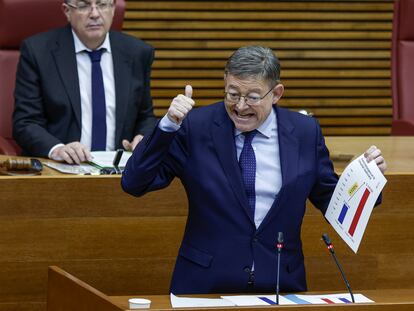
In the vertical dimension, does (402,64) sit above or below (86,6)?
below

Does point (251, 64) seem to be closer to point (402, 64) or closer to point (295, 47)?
point (402, 64)

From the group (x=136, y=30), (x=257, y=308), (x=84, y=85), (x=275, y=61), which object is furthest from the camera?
(x=136, y=30)

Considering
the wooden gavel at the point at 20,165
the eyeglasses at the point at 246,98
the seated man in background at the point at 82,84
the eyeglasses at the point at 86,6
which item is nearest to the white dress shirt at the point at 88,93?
the seated man in background at the point at 82,84

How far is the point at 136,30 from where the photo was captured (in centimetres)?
459

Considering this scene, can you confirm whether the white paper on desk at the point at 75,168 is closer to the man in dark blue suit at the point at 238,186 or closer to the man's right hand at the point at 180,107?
the man in dark blue suit at the point at 238,186

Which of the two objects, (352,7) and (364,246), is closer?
(364,246)

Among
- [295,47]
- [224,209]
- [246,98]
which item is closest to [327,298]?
[224,209]

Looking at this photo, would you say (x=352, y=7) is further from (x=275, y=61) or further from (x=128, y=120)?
(x=275, y=61)

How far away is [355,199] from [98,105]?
1179mm

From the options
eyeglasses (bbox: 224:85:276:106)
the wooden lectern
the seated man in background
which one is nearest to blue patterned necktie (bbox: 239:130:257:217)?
eyeglasses (bbox: 224:85:276:106)

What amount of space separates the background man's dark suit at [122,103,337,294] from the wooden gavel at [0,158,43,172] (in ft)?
1.70

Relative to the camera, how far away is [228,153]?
7.89 ft

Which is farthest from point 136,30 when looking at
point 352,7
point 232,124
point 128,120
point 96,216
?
point 232,124

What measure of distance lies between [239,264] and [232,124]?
29 centimetres
